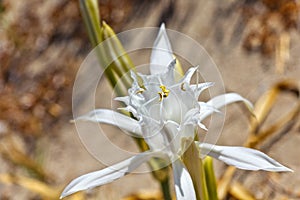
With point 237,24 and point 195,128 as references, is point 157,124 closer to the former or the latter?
point 195,128

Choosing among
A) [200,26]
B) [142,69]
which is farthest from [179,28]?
[142,69]

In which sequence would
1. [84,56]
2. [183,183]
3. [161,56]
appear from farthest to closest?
[84,56], [161,56], [183,183]

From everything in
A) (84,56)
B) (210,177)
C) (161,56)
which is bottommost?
(210,177)

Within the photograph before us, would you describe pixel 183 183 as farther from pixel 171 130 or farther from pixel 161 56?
pixel 161 56

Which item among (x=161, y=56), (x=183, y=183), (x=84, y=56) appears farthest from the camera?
(x=84, y=56)

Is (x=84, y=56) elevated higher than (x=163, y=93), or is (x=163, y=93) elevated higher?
(x=84, y=56)

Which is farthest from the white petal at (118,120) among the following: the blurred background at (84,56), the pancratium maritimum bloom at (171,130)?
the blurred background at (84,56)

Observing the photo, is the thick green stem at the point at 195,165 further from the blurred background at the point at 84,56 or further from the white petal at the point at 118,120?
the blurred background at the point at 84,56

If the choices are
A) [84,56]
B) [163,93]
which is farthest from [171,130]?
[84,56]
